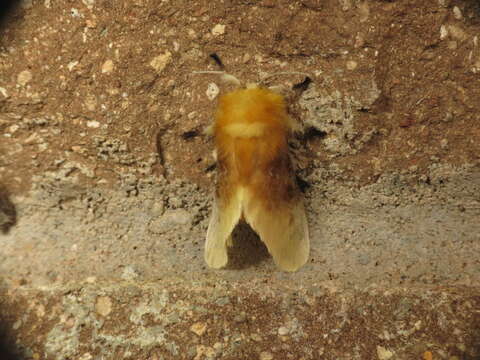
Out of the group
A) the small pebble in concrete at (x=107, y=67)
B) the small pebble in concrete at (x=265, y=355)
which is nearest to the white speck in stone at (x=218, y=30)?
the small pebble in concrete at (x=107, y=67)

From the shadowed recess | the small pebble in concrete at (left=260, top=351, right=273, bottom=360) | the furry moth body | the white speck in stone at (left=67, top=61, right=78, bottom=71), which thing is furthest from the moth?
the shadowed recess

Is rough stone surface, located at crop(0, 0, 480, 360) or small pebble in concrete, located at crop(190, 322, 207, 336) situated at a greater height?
rough stone surface, located at crop(0, 0, 480, 360)

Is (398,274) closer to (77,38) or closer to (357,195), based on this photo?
(357,195)

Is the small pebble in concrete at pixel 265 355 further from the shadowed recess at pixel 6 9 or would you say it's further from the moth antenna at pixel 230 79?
the shadowed recess at pixel 6 9

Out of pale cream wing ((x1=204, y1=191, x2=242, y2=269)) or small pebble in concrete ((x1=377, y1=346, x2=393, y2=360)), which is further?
pale cream wing ((x1=204, y1=191, x2=242, y2=269))

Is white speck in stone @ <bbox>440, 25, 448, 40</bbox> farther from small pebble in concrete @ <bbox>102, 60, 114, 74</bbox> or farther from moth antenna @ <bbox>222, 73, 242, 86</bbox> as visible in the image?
small pebble in concrete @ <bbox>102, 60, 114, 74</bbox>

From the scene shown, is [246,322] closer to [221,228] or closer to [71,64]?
[221,228]

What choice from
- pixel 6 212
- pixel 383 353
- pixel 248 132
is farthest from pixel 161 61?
pixel 383 353

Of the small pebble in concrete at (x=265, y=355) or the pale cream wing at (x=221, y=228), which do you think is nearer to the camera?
the small pebble in concrete at (x=265, y=355)
